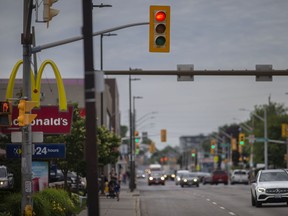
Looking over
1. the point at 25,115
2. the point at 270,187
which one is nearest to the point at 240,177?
the point at 270,187

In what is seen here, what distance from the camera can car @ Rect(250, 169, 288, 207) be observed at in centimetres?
3531

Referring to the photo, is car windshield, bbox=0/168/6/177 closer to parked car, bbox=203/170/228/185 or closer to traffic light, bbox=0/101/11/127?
traffic light, bbox=0/101/11/127

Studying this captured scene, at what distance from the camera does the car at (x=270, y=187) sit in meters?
35.3

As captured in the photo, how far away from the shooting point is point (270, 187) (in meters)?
35.1

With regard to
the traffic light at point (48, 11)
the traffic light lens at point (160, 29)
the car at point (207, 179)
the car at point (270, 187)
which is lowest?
the car at point (207, 179)

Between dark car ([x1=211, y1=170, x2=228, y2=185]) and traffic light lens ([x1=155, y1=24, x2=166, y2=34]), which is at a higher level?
traffic light lens ([x1=155, y1=24, x2=166, y2=34])

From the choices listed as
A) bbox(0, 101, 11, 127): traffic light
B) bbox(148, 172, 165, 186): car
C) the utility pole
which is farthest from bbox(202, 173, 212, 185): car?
bbox(0, 101, 11, 127): traffic light

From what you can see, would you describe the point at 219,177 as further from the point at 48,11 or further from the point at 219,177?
the point at 48,11

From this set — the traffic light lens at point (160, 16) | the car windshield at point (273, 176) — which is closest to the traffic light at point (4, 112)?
the traffic light lens at point (160, 16)

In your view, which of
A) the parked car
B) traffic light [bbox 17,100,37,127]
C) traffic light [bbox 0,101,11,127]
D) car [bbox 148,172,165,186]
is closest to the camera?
traffic light [bbox 17,100,37,127]

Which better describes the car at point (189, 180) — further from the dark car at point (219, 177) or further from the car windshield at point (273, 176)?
the car windshield at point (273, 176)

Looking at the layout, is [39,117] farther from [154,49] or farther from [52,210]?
[154,49]

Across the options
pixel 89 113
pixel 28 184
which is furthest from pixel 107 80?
pixel 89 113

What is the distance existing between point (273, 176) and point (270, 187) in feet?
4.89
